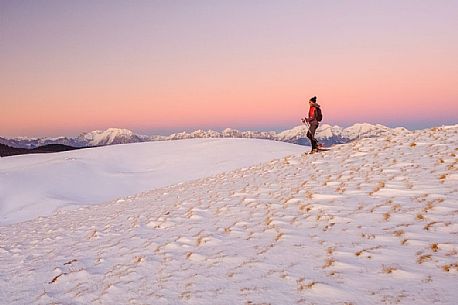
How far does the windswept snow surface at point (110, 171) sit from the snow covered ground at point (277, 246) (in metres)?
15.2

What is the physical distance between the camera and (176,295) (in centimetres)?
492

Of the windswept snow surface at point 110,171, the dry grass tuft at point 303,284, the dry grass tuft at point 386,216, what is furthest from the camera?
the windswept snow surface at point 110,171

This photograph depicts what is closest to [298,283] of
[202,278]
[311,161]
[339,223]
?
[202,278]

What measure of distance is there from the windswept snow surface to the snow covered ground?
15.2m

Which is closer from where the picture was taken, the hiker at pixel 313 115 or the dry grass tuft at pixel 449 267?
the dry grass tuft at pixel 449 267

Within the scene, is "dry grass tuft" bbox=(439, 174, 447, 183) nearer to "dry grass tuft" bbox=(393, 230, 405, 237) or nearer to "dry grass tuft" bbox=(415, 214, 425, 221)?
"dry grass tuft" bbox=(415, 214, 425, 221)

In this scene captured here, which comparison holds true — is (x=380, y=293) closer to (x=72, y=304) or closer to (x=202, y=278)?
(x=202, y=278)

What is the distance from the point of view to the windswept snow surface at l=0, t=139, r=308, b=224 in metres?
25.6

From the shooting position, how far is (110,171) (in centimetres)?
3319

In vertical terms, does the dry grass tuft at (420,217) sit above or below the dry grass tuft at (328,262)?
above

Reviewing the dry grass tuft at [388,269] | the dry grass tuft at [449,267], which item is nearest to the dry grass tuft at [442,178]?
the dry grass tuft at [449,267]

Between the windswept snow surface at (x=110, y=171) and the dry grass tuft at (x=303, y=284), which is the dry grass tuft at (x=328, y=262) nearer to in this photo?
the dry grass tuft at (x=303, y=284)

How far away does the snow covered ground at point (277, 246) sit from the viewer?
4.49 m

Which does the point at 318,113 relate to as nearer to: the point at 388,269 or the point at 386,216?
the point at 386,216
